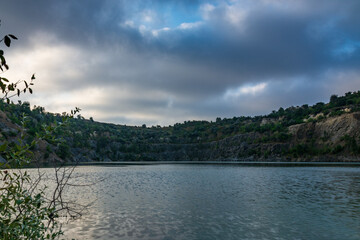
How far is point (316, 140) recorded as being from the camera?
191 meters

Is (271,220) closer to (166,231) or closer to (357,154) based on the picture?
(166,231)

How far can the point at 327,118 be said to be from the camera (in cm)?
19688

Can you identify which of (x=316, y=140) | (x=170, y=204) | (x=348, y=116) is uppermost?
(x=348, y=116)

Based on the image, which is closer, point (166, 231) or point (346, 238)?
point (346, 238)

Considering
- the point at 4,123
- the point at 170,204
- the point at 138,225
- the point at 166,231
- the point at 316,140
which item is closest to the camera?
the point at 166,231

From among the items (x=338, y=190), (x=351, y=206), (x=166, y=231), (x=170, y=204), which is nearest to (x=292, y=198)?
(x=351, y=206)

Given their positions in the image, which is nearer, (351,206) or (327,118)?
(351,206)

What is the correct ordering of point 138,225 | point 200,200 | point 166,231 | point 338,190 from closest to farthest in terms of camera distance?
point 166,231, point 138,225, point 200,200, point 338,190

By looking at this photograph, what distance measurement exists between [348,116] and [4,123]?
20794cm

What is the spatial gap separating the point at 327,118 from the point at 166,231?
667 feet

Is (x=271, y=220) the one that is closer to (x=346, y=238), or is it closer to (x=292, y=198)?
(x=346, y=238)

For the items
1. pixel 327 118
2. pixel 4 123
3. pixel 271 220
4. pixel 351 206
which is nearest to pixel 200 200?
pixel 271 220

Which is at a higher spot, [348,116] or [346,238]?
[348,116]

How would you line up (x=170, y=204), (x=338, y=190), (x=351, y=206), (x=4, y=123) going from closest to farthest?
1. (x=351, y=206)
2. (x=170, y=204)
3. (x=338, y=190)
4. (x=4, y=123)
